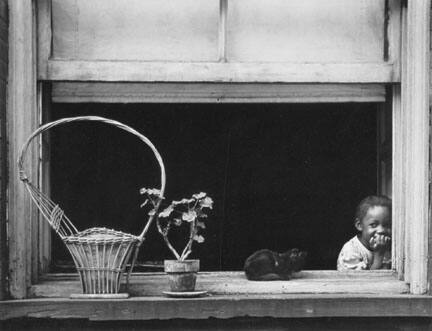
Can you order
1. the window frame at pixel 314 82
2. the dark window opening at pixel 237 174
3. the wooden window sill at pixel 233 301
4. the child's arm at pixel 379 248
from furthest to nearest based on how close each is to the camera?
the dark window opening at pixel 237 174, the child's arm at pixel 379 248, the window frame at pixel 314 82, the wooden window sill at pixel 233 301

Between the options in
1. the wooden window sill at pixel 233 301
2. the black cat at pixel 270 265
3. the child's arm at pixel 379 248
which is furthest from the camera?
the child's arm at pixel 379 248

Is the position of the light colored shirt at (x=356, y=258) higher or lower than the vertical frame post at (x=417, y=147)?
lower

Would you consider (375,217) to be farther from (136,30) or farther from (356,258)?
(136,30)

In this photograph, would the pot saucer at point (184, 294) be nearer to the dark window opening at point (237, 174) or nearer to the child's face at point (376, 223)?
Result: the child's face at point (376, 223)

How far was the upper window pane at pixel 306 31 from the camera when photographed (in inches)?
152

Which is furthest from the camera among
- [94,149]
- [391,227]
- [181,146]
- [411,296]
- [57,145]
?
[181,146]

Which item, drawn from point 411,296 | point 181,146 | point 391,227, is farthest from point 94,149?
point 411,296

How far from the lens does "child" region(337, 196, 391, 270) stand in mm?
4098

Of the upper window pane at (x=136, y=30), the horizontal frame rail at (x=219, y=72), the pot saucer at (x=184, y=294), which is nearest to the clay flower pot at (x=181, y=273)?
the pot saucer at (x=184, y=294)

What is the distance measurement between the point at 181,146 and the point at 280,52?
2.48m

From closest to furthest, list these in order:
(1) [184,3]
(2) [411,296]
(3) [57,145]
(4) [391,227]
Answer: (2) [411,296] < (1) [184,3] < (4) [391,227] < (3) [57,145]

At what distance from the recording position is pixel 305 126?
239 inches

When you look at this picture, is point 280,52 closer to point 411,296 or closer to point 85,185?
point 411,296

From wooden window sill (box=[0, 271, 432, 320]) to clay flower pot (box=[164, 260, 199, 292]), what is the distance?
7cm
